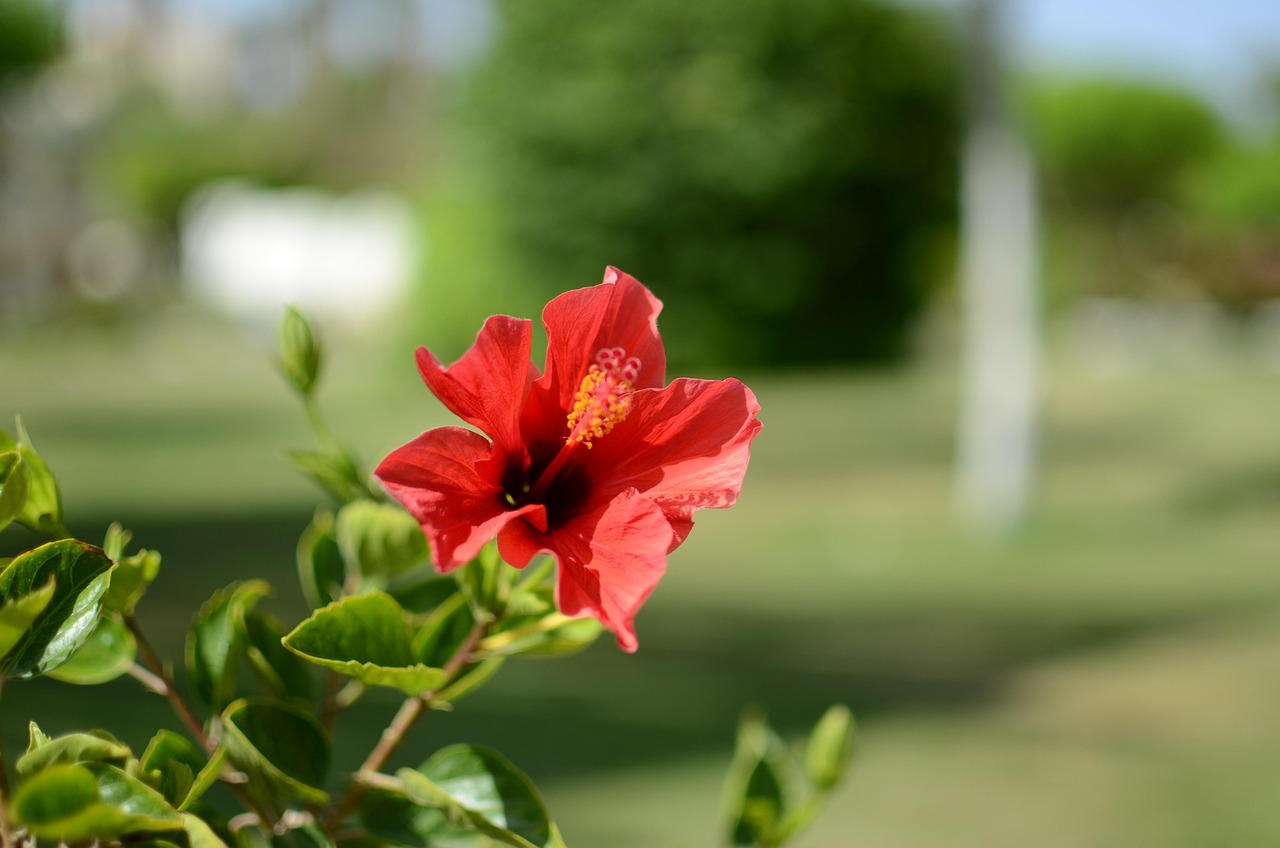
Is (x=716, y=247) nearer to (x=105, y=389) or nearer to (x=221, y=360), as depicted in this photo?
(x=105, y=389)

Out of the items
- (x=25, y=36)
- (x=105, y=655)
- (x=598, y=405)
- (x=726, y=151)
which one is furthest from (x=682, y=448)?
(x=25, y=36)

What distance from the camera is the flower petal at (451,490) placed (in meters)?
0.46

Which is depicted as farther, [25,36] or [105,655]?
[25,36]

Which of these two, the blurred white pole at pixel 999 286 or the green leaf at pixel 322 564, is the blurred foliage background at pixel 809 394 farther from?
the green leaf at pixel 322 564

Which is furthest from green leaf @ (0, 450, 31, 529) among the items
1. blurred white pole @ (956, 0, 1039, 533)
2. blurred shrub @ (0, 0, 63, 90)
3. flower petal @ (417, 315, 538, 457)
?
blurred shrub @ (0, 0, 63, 90)

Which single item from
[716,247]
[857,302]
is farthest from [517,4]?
[857,302]

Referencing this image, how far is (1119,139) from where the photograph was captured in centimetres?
2536

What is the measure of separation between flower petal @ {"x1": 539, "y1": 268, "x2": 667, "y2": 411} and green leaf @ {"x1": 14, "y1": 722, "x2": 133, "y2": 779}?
0.61 ft

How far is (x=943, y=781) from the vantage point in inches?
128

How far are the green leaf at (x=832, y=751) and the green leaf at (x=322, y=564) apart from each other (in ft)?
0.91

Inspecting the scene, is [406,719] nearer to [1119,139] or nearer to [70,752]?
[70,752]

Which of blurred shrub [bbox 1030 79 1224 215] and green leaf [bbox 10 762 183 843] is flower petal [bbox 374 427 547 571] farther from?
blurred shrub [bbox 1030 79 1224 215]

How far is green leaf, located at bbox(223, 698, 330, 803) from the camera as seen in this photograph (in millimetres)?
512

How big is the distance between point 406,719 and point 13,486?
17 cm
